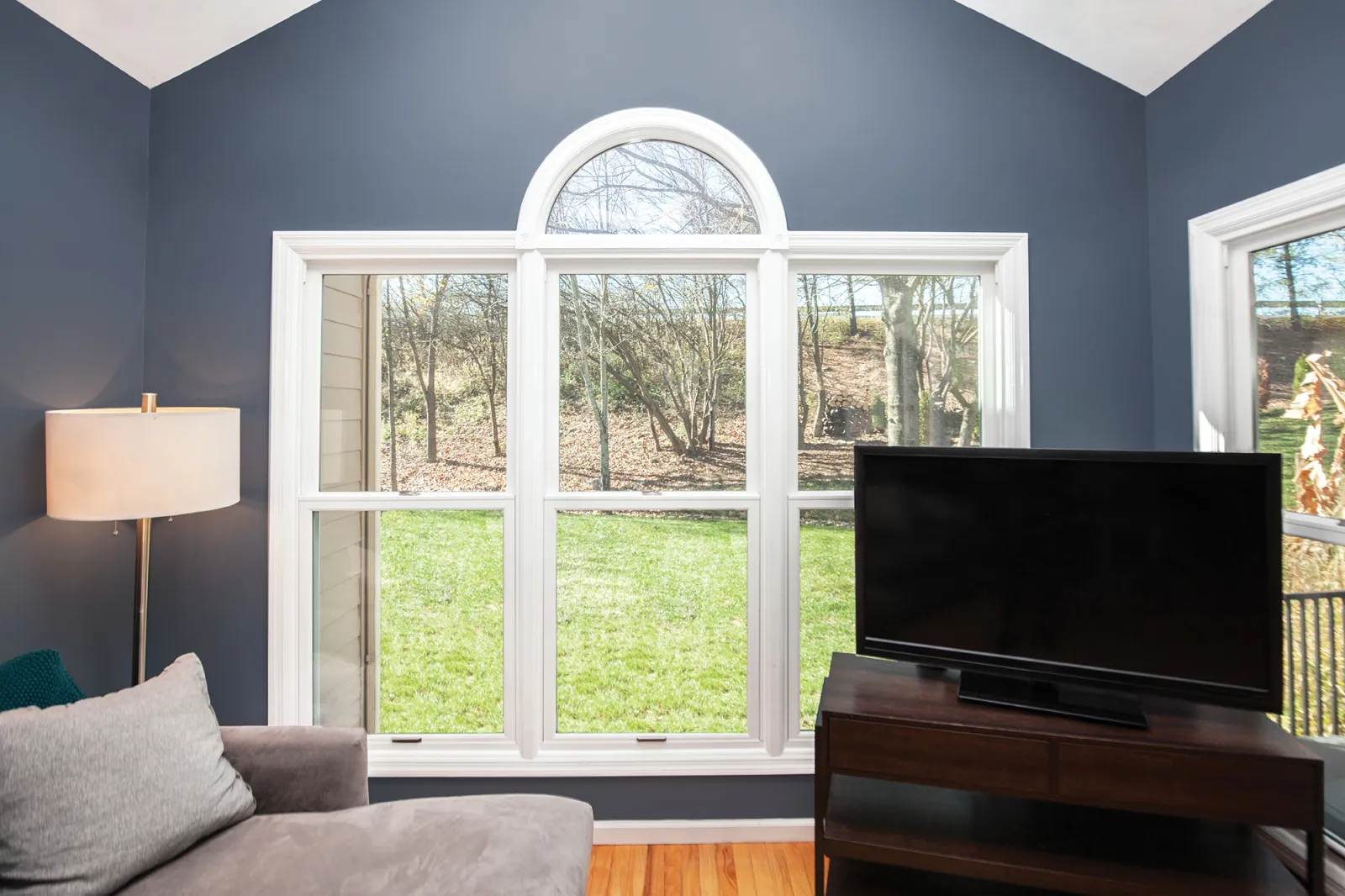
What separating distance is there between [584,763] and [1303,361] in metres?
2.40

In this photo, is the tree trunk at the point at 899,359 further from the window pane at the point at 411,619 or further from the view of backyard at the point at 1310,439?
the window pane at the point at 411,619

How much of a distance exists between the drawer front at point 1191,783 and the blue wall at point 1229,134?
1007 millimetres

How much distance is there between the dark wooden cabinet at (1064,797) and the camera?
147cm

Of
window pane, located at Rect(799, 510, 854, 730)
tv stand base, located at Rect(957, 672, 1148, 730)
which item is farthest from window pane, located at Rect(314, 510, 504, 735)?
tv stand base, located at Rect(957, 672, 1148, 730)

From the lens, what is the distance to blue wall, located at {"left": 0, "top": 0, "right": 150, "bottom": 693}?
181 centimetres

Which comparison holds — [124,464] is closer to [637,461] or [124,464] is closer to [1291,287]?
[637,461]

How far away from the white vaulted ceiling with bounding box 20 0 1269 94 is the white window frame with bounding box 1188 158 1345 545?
53cm

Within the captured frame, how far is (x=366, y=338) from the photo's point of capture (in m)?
2.30

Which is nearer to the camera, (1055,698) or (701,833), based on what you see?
(1055,698)

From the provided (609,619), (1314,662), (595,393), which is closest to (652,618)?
(609,619)

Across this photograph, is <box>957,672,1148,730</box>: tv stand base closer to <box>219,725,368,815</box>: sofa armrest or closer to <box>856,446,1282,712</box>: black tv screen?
<box>856,446,1282,712</box>: black tv screen

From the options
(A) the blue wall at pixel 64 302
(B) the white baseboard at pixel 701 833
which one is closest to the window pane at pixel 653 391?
(B) the white baseboard at pixel 701 833

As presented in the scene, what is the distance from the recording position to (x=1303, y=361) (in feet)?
5.93

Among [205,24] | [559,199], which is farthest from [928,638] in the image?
[205,24]
